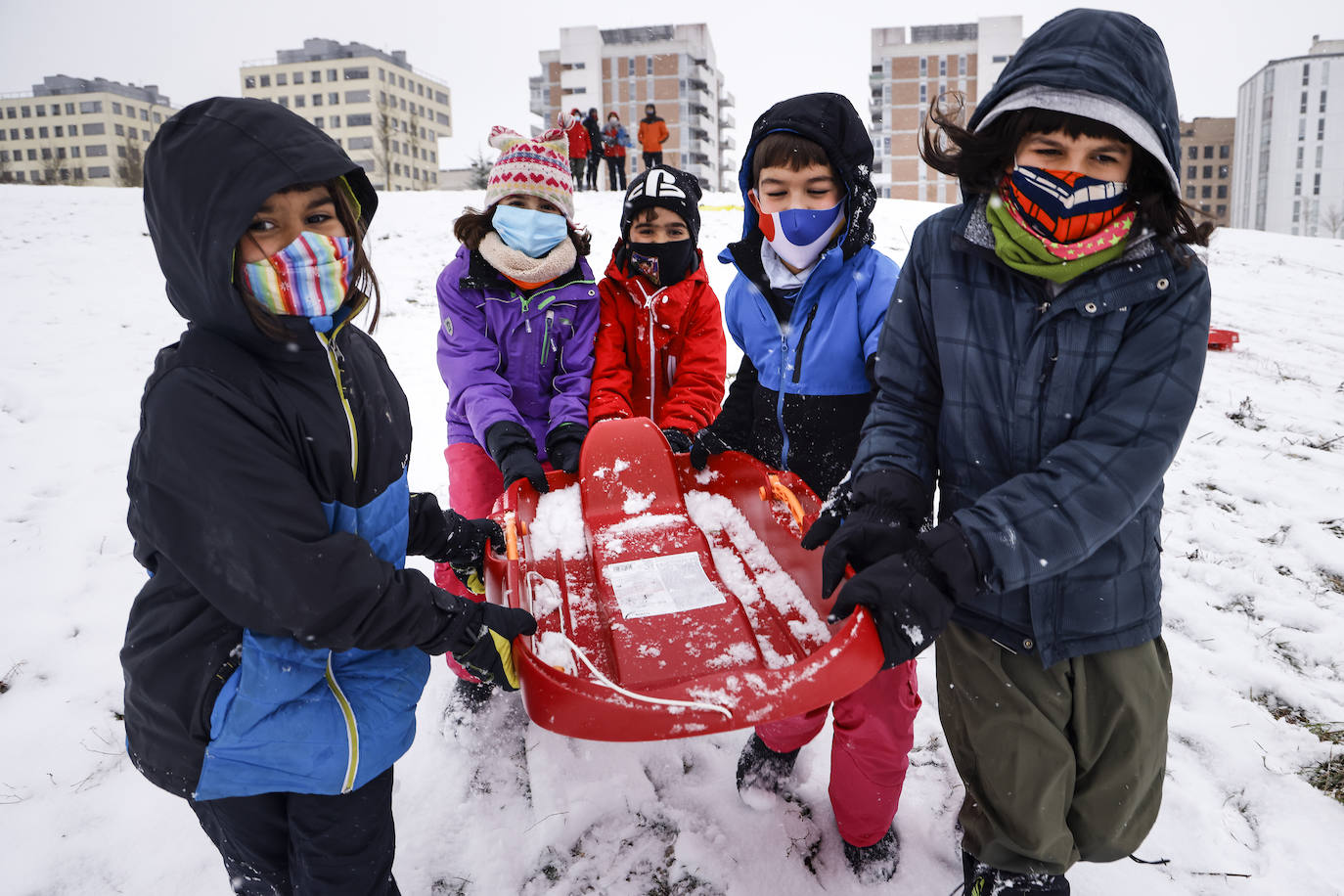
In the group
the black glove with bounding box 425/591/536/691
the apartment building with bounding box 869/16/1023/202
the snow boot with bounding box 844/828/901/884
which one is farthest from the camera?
the apartment building with bounding box 869/16/1023/202

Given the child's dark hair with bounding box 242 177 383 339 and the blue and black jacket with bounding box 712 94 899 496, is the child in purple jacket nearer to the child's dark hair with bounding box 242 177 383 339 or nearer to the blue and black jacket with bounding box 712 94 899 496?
the blue and black jacket with bounding box 712 94 899 496

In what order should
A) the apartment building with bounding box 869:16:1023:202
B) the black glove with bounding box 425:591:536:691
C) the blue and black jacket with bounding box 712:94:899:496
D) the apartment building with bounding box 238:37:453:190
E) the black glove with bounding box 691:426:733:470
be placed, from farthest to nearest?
the apartment building with bounding box 238:37:453:190 < the apartment building with bounding box 869:16:1023:202 < the black glove with bounding box 691:426:733:470 < the blue and black jacket with bounding box 712:94:899:496 < the black glove with bounding box 425:591:536:691

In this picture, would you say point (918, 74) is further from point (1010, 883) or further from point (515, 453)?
point (1010, 883)

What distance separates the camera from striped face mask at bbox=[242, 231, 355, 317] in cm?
121

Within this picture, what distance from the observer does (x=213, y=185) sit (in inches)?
44.4

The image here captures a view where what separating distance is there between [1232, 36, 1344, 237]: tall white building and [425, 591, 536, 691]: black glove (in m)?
67.1

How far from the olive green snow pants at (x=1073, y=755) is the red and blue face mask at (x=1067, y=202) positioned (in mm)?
795

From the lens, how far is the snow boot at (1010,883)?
139 centimetres

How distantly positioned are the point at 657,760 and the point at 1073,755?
1.13 meters

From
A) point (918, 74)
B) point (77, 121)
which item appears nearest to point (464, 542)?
point (918, 74)

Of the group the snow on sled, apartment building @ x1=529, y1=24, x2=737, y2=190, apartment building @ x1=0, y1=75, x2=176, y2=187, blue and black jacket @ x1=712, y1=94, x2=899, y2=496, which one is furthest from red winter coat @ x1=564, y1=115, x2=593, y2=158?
apartment building @ x1=0, y1=75, x2=176, y2=187

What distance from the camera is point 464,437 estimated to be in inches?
101

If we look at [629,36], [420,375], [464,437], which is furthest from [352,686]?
[629,36]

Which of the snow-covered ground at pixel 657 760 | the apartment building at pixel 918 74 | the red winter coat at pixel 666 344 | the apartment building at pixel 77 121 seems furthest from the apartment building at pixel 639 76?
the red winter coat at pixel 666 344
